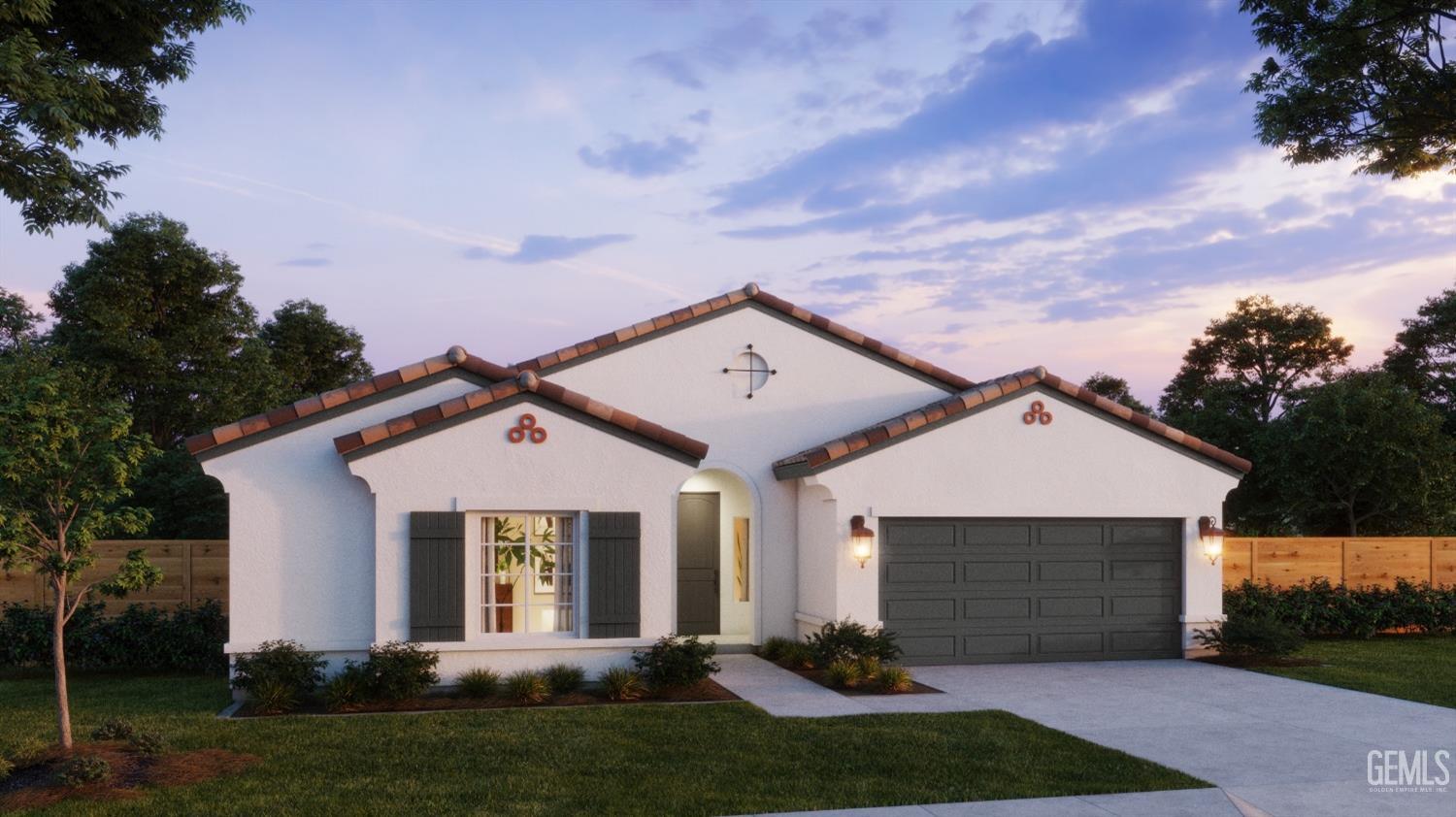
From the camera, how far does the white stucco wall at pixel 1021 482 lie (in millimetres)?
13516

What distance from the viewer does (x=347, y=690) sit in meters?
10.8

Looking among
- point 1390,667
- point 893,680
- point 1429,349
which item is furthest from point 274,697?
point 1429,349

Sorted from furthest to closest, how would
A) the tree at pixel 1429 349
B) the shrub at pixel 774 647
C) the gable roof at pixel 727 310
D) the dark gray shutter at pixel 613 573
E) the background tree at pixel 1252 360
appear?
1. the background tree at pixel 1252 360
2. the tree at pixel 1429 349
3. the gable roof at pixel 727 310
4. the shrub at pixel 774 647
5. the dark gray shutter at pixel 613 573

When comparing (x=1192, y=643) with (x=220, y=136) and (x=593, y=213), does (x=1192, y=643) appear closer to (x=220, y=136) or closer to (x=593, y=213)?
(x=593, y=213)

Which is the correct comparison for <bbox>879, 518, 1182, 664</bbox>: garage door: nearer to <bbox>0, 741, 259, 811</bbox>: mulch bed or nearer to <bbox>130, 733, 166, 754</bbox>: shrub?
<bbox>0, 741, 259, 811</bbox>: mulch bed

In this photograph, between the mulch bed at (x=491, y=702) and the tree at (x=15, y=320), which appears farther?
the tree at (x=15, y=320)

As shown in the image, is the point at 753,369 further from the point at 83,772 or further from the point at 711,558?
the point at 83,772

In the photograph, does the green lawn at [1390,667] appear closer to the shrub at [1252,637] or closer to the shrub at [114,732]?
the shrub at [1252,637]

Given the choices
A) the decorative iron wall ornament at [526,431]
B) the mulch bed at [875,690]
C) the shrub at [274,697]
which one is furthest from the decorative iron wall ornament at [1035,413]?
the shrub at [274,697]

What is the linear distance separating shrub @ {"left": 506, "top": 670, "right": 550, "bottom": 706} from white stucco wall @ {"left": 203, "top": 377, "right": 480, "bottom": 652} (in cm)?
176

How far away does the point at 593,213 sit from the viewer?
1694 centimetres

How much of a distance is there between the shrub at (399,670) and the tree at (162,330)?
1489 centimetres

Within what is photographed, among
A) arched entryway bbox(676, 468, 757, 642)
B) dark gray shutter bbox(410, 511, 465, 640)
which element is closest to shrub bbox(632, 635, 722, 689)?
dark gray shutter bbox(410, 511, 465, 640)

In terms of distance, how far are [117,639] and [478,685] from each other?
566 centimetres
